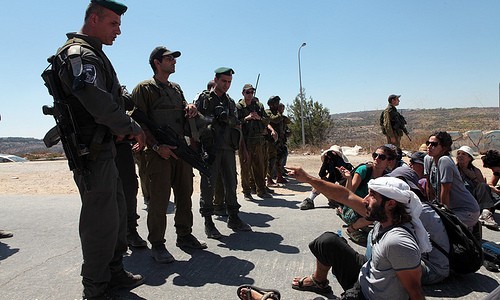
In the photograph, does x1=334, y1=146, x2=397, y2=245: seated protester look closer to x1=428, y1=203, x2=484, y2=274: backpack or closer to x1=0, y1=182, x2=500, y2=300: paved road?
x1=0, y1=182, x2=500, y2=300: paved road

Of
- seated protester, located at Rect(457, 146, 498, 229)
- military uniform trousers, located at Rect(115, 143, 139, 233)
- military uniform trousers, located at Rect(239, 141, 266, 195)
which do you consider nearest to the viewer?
military uniform trousers, located at Rect(115, 143, 139, 233)

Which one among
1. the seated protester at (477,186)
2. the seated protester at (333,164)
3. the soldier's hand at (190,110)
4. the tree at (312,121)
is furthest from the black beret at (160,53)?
the tree at (312,121)

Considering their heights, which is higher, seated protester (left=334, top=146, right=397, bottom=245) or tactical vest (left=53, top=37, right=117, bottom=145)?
tactical vest (left=53, top=37, right=117, bottom=145)

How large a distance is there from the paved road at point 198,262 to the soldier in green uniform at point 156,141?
0.37 m

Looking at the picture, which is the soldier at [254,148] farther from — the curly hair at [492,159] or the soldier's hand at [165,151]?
the curly hair at [492,159]

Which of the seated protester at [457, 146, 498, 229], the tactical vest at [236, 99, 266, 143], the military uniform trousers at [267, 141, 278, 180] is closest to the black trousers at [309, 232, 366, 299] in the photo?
the seated protester at [457, 146, 498, 229]

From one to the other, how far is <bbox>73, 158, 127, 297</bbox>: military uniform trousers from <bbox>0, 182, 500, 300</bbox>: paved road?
38 centimetres

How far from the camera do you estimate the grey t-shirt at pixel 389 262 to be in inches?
88.7

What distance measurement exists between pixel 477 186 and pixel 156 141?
174 inches

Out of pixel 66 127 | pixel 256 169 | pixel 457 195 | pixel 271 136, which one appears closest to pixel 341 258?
pixel 457 195

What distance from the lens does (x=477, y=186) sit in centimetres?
535

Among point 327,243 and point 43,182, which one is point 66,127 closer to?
point 327,243

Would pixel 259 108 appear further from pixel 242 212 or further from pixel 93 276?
pixel 93 276

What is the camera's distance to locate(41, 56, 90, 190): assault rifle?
270 cm
